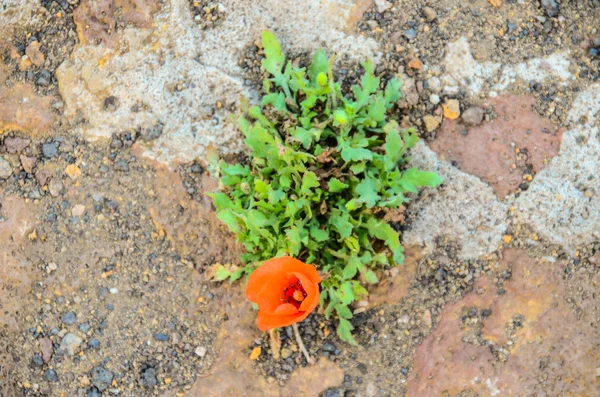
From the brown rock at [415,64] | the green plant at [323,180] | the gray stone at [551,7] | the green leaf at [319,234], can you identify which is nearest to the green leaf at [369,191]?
the green plant at [323,180]

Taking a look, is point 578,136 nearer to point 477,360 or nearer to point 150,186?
point 477,360

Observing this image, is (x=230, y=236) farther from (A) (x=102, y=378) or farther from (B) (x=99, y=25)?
(B) (x=99, y=25)

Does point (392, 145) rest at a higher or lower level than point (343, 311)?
higher

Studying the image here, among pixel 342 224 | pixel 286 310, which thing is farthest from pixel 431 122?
pixel 286 310

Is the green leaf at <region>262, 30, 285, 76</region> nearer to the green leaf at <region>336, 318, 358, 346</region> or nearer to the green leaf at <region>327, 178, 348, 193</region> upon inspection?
the green leaf at <region>327, 178, 348, 193</region>

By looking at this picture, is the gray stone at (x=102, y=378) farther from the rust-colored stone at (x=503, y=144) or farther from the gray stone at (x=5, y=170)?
the rust-colored stone at (x=503, y=144)
